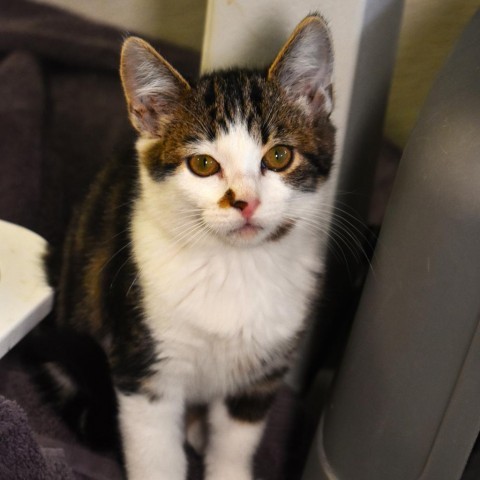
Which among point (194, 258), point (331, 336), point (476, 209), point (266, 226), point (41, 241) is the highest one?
point (476, 209)

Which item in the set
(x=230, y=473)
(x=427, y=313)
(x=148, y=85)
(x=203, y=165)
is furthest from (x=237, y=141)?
(x=230, y=473)

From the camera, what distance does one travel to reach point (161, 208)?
1.07 metres

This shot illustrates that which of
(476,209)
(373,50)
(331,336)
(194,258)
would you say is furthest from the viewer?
(331,336)

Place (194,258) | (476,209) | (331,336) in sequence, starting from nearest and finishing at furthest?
(476,209) < (194,258) < (331,336)

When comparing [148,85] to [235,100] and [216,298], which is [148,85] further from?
[216,298]

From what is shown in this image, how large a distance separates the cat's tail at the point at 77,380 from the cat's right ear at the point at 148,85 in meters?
0.42

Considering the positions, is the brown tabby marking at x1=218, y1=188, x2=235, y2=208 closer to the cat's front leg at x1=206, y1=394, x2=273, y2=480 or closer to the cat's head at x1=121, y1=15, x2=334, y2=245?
the cat's head at x1=121, y1=15, x2=334, y2=245

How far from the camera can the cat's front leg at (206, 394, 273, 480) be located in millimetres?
1263

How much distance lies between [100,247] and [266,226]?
42 cm

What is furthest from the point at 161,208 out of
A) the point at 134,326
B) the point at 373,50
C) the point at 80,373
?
the point at 373,50

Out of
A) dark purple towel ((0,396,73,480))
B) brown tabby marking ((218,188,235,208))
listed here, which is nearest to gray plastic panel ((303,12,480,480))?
brown tabby marking ((218,188,235,208))

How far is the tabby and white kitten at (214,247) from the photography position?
996 mm

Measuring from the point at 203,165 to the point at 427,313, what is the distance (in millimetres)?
377

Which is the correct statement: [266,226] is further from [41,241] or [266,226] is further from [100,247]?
[41,241]
